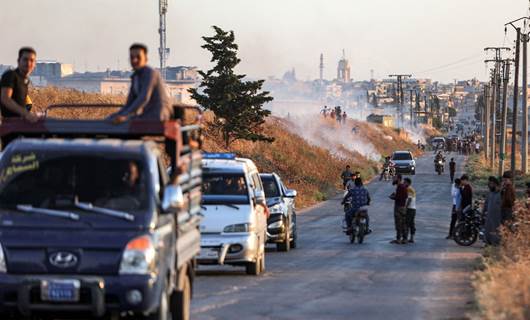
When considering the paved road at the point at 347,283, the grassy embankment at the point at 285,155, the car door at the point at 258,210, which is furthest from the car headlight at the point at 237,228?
the grassy embankment at the point at 285,155

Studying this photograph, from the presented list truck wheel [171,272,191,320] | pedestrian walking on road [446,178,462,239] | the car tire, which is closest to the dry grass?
truck wheel [171,272,191,320]

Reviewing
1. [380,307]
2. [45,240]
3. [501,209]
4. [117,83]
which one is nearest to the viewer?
[45,240]

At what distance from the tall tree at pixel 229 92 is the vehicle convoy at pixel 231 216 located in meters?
29.6

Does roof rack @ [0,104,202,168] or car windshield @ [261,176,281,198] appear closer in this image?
roof rack @ [0,104,202,168]

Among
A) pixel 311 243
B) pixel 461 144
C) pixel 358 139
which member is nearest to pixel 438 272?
pixel 311 243

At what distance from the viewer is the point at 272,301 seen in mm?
18578

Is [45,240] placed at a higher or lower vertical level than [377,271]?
higher

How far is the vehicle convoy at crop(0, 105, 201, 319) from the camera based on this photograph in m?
12.2

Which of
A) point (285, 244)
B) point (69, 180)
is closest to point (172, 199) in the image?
point (69, 180)

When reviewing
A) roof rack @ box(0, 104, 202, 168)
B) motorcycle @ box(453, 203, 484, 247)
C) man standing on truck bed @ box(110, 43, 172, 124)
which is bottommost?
motorcycle @ box(453, 203, 484, 247)

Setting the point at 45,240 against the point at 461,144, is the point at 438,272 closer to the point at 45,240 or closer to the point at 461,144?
the point at 45,240

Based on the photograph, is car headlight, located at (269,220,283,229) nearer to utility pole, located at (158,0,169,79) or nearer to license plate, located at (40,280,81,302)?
license plate, located at (40,280,81,302)

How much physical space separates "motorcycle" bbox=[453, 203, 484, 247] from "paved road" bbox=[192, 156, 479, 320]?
31cm

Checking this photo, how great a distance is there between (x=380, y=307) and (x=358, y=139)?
12080 cm
